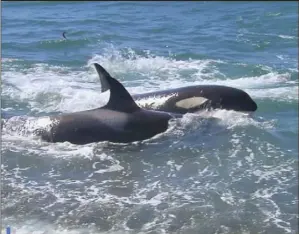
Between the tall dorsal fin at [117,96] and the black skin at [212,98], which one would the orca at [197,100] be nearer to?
the black skin at [212,98]

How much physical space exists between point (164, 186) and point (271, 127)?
4290mm

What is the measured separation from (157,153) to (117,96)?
1.35 m

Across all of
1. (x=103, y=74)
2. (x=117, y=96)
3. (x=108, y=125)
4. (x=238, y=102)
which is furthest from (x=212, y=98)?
(x=103, y=74)

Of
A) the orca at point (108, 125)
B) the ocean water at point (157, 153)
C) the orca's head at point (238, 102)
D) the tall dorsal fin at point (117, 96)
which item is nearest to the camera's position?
the ocean water at point (157, 153)

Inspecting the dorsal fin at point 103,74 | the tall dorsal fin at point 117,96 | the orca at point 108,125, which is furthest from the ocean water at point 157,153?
the dorsal fin at point 103,74

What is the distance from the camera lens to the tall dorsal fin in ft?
36.8

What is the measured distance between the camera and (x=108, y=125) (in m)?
11.5

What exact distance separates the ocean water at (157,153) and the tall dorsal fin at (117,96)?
0.76 m

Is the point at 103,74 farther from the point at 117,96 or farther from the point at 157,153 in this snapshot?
the point at 157,153

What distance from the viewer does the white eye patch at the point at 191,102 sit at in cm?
1334

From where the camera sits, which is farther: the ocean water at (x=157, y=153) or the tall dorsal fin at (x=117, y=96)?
the tall dorsal fin at (x=117, y=96)

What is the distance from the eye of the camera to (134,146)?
11477mm

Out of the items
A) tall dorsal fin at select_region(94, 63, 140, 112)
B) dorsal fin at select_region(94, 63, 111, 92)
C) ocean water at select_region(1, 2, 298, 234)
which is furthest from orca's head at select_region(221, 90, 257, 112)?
dorsal fin at select_region(94, 63, 111, 92)

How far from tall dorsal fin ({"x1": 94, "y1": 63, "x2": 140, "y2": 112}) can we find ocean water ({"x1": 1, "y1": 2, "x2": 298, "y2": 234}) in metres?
0.76
